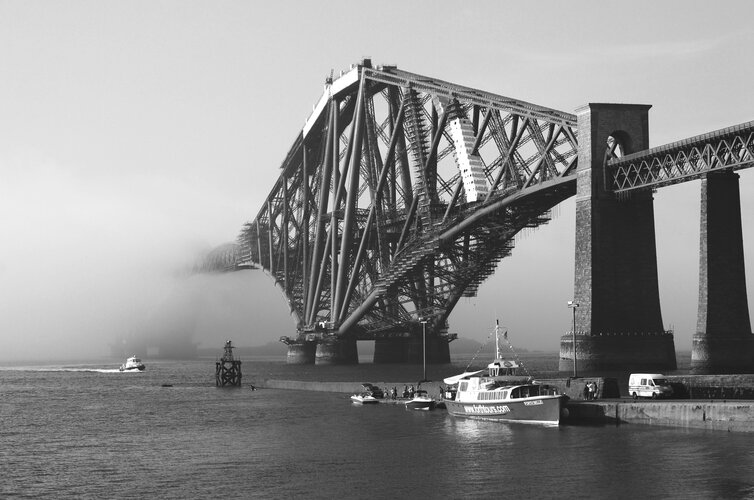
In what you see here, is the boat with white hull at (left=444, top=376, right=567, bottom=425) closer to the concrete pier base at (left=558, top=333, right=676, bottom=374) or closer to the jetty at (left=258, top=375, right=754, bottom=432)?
the jetty at (left=258, top=375, right=754, bottom=432)

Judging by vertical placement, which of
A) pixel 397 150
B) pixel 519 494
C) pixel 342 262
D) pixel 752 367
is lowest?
pixel 519 494

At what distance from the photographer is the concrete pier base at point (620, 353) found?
10469cm

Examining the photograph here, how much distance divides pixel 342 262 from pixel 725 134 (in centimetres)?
8483

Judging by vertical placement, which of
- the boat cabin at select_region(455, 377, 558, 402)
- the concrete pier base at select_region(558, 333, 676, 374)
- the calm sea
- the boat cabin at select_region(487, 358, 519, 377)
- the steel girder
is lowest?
the calm sea

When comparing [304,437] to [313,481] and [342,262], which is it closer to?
[313,481]

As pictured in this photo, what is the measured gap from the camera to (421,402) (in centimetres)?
9175

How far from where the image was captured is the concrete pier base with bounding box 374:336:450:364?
174 meters

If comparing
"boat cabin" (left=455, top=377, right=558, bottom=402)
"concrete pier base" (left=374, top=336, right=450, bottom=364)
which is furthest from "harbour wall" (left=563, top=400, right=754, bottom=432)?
"concrete pier base" (left=374, top=336, right=450, bottom=364)

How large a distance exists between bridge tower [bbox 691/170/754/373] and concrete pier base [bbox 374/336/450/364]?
79.9 metres

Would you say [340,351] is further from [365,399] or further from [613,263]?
[365,399]

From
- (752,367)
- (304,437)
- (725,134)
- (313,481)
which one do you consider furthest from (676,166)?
(313,481)

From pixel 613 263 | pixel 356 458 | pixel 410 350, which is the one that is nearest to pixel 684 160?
pixel 613 263

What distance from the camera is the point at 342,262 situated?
17438 cm

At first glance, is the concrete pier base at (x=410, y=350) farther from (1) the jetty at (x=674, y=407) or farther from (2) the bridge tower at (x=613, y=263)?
(1) the jetty at (x=674, y=407)
